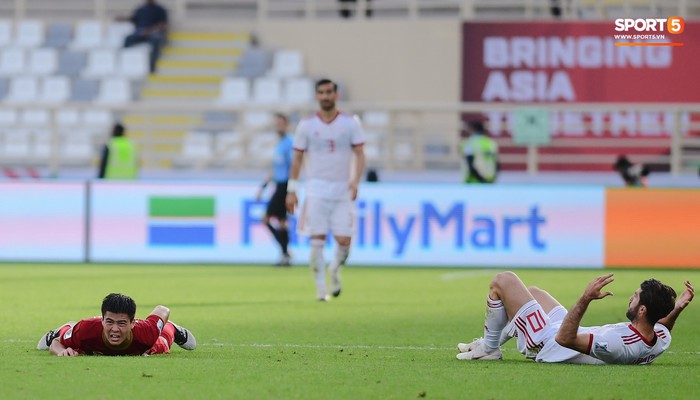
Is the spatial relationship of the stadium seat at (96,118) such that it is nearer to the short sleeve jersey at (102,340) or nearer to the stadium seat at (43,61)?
the stadium seat at (43,61)

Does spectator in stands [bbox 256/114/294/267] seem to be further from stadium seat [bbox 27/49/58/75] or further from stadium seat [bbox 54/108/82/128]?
stadium seat [bbox 27/49/58/75]

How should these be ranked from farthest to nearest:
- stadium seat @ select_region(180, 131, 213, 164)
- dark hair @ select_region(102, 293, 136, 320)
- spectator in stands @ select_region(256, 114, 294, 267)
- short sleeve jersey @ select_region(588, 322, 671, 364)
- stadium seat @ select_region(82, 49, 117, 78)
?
stadium seat @ select_region(82, 49, 117, 78) → stadium seat @ select_region(180, 131, 213, 164) → spectator in stands @ select_region(256, 114, 294, 267) → short sleeve jersey @ select_region(588, 322, 671, 364) → dark hair @ select_region(102, 293, 136, 320)

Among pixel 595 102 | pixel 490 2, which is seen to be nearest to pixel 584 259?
pixel 595 102

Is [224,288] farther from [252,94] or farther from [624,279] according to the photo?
[252,94]

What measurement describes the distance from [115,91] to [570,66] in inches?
370

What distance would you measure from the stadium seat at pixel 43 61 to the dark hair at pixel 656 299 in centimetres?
2504

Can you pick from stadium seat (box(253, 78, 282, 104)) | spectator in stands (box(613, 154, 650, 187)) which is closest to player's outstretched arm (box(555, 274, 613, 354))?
spectator in stands (box(613, 154, 650, 187))

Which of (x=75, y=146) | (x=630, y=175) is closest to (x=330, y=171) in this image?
(x=630, y=175)

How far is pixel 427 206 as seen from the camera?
2145 cm

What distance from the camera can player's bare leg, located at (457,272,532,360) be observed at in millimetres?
9398

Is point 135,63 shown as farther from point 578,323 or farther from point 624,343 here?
point 578,323

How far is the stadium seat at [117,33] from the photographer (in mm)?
33094

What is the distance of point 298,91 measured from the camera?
30.6m

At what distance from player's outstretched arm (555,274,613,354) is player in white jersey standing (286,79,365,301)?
618 centimetres
